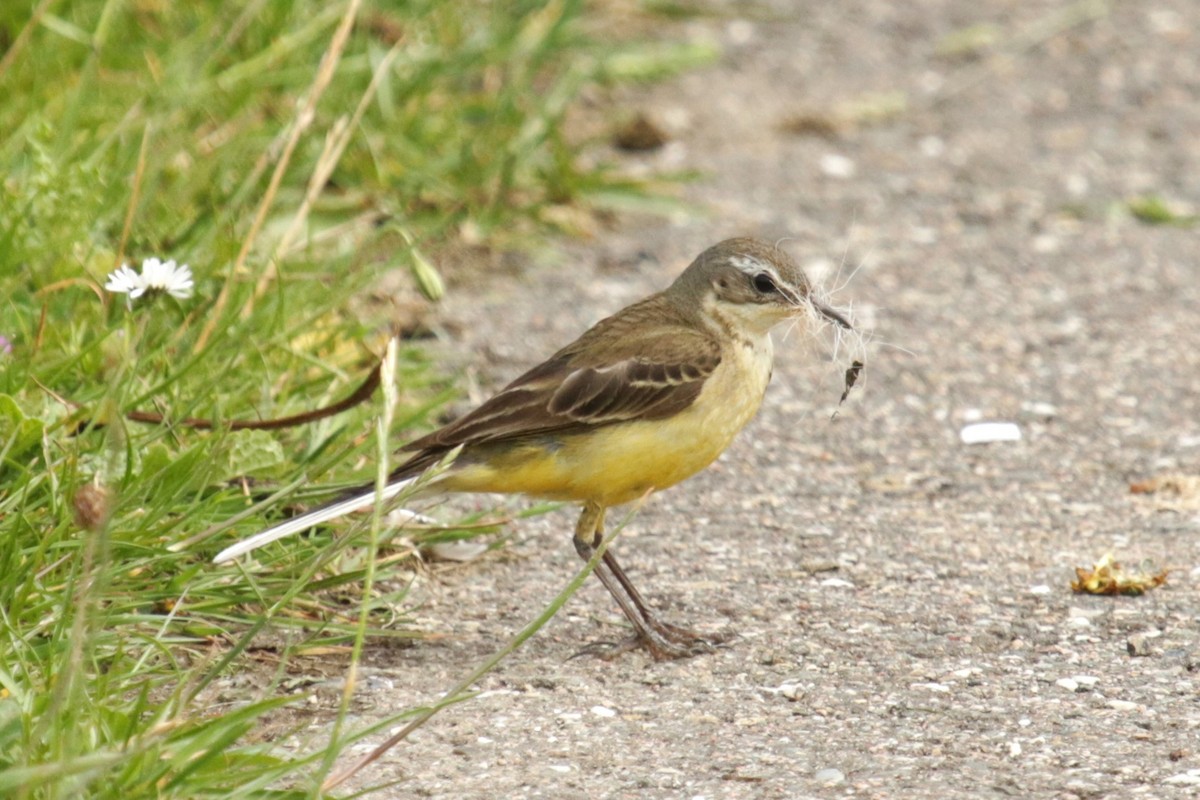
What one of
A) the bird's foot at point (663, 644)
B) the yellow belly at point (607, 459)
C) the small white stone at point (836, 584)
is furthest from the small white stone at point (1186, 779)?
the yellow belly at point (607, 459)

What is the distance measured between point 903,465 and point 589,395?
188 cm

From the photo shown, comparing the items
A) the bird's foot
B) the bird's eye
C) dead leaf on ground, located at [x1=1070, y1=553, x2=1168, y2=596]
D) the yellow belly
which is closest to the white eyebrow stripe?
the bird's eye

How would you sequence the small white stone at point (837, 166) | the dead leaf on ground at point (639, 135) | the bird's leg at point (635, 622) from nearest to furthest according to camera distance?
the bird's leg at point (635, 622) < the dead leaf on ground at point (639, 135) < the small white stone at point (837, 166)

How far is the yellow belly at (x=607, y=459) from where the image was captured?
5.11 m

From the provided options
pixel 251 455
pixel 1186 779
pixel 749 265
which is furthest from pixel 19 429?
pixel 1186 779

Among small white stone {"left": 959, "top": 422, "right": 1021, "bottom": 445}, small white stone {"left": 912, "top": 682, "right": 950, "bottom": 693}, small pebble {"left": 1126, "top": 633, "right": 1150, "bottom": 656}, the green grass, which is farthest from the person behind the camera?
small white stone {"left": 959, "top": 422, "right": 1021, "bottom": 445}

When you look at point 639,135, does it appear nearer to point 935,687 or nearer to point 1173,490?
point 1173,490

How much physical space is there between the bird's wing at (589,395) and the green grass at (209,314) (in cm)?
44

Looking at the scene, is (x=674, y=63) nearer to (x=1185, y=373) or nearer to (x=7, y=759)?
(x=1185, y=373)

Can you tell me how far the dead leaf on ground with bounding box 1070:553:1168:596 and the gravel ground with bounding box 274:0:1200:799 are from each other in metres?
0.05

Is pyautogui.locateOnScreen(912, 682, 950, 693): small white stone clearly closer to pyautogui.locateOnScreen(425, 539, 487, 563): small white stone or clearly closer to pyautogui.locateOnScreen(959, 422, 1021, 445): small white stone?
pyautogui.locateOnScreen(425, 539, 487, 563): small white stone

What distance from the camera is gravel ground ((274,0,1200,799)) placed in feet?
14.0

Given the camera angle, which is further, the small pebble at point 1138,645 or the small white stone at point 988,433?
the small white stone at point 988,433

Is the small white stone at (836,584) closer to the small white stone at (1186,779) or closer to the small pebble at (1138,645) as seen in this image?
the small pebble at (1138,645)
